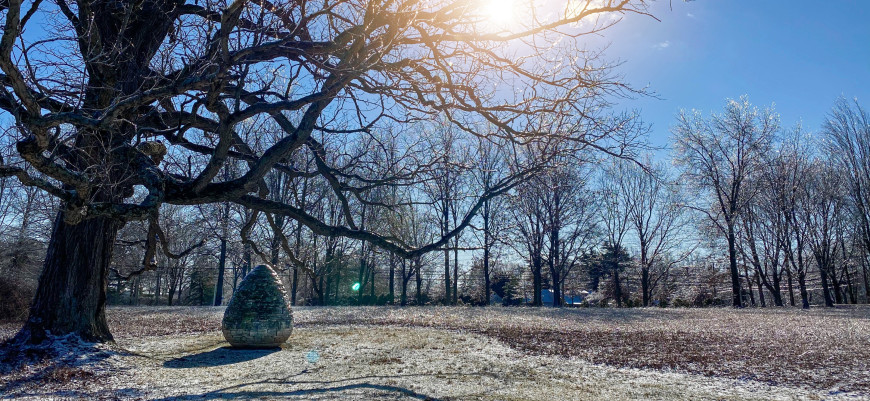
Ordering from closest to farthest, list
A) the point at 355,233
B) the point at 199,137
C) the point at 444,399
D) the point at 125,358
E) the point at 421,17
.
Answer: the point at 444,399 → the point at 421,17 → the point at 125,358 → the point at 355,233 → the point at 199,137

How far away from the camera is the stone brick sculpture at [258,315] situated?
8.43 metres

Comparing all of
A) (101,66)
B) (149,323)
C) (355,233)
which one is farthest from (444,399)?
(149,323)

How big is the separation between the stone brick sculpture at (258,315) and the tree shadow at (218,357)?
177 mm

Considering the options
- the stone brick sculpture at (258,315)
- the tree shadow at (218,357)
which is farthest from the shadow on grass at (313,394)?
the stone brick sculpture at (258,315)

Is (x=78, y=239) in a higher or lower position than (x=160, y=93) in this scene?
lower

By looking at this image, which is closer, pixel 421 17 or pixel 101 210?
pixel 101 210

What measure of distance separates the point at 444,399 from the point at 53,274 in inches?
243

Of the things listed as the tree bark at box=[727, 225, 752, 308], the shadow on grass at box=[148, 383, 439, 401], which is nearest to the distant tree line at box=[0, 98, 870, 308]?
the tree bark at box=[727, 225, 752, 308]

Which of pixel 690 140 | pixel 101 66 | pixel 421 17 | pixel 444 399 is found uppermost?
pixel 690 140

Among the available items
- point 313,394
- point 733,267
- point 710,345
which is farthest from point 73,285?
point 733,267

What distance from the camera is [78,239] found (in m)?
7.53

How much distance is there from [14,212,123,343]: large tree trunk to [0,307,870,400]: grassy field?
0.65m

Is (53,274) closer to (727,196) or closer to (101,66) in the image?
(101,66)

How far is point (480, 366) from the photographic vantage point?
274 inches
